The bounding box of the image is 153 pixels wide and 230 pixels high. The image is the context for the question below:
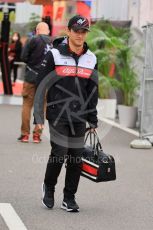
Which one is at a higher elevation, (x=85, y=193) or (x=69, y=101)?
(x=69, y=101)

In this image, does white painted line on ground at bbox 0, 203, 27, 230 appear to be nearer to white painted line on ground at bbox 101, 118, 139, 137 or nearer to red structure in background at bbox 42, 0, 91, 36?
white painted line on ground at bbox 101, 118, 139, 137

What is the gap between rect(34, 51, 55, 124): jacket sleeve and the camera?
7.59 metres

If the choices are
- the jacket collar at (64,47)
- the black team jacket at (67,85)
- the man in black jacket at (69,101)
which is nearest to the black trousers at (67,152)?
the man in black jacket at (69,101)

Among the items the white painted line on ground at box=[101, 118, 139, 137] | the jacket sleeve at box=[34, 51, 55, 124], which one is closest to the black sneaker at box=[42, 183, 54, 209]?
the jacket sleeve at box=[34, 51, 55, 124]

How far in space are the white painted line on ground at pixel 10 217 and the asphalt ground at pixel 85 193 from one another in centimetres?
5

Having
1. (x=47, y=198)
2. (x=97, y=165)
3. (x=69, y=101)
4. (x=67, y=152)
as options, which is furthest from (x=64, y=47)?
(x=47, y=198)

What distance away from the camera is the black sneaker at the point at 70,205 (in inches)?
302

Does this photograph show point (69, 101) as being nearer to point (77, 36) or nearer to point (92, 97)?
point (92, 97)

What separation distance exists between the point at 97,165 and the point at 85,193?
123 centimetres

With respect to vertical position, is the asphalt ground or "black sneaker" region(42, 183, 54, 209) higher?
"black sneaker" region(42, 183, 54, 209)

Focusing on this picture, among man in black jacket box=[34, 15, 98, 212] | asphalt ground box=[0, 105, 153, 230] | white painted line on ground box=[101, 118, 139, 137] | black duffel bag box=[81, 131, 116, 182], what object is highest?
man in black jacket box=[34, 15, 98, 212]

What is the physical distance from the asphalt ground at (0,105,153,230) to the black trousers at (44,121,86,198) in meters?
0.30

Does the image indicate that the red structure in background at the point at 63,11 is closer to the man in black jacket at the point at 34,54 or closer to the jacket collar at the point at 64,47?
the man in black jacket at the point at 34,54

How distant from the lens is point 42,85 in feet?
25.0
